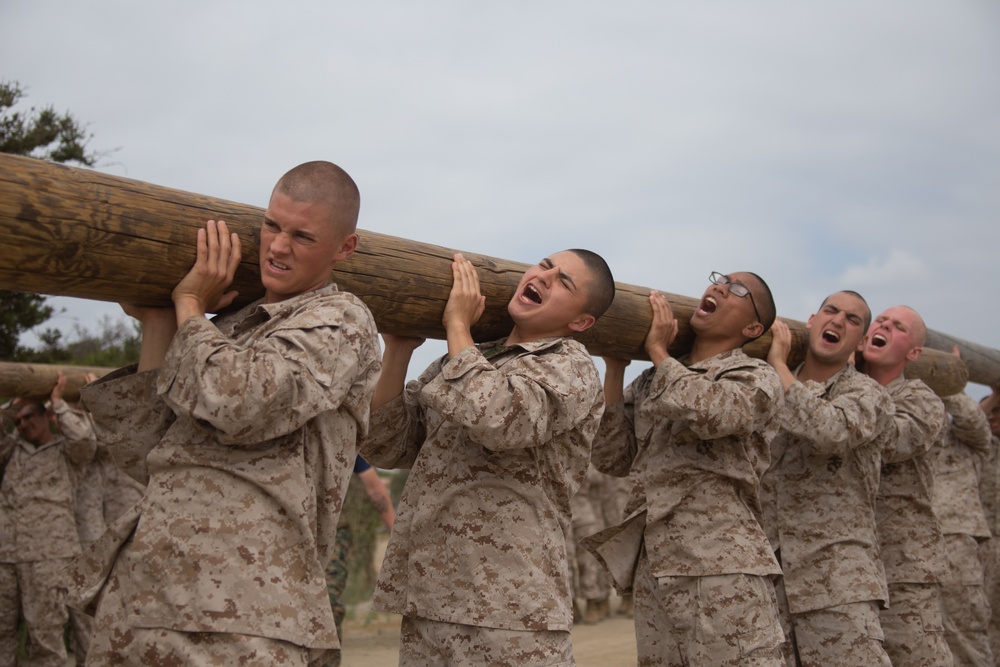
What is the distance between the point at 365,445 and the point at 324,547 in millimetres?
997

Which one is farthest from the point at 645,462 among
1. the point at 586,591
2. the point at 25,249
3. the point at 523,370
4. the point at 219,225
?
the point at 586,591

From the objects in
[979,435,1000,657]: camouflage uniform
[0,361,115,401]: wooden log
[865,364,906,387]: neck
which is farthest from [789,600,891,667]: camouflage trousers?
[0,361,115,401]: wooden log

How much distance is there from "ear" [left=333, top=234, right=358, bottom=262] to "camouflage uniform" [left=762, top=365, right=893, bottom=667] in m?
2.85

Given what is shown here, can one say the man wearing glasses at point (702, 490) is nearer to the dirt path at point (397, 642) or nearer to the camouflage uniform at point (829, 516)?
the camouflage uniform at point (829, 516)

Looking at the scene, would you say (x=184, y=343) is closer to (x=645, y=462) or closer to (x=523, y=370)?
(x=523, y=370)

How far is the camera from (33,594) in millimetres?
8523

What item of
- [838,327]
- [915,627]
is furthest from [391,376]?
[915,627]

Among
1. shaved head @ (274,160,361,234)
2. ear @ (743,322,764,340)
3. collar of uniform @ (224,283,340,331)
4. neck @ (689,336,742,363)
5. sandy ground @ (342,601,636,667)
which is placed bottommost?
sandy ground @ (342,601,636,667)

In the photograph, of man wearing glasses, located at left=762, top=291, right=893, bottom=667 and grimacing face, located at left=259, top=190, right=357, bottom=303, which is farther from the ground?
grimacing face, located at left=259, top=190, right=357, bottom=303

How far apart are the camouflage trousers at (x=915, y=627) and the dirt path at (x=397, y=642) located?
146 inches

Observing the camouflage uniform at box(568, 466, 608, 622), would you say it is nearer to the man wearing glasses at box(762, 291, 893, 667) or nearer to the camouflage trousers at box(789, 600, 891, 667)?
the man wearing glasses at box(762, 291, 893, 667)

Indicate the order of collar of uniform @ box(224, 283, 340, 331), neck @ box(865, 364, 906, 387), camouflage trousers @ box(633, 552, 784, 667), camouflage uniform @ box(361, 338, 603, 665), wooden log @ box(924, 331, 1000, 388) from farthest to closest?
1. wooden log @ box(924, 331, 1000, 388)
2. neck @ box(865, 364, 906, 387)
3. camouflage trousers @ box(633, 552, 784, 667)
4. camouflage uniform @ box(361, 338, 603, 665)
5. collar of uniform @ box(224, 283, 340, 331)

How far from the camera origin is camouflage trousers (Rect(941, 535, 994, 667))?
25.2 ft

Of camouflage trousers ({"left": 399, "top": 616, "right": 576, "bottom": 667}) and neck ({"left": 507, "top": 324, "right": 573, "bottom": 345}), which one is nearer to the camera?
camouflage trousers ({"left": 399, "top": 616, "right": 576, "bottom": 667})
